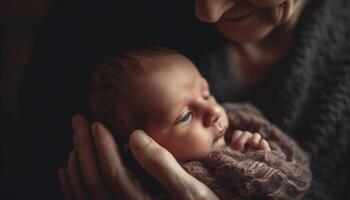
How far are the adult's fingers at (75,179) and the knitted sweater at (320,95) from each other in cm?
45

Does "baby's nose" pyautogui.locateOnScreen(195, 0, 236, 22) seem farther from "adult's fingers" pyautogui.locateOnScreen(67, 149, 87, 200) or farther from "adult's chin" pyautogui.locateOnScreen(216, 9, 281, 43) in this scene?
"adult's fingers" pyautogui.locateOnScreen(67, 149, 87, 200)

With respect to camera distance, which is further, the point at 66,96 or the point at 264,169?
the point at 66,96

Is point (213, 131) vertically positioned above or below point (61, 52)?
below

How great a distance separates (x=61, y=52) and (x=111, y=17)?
14cm

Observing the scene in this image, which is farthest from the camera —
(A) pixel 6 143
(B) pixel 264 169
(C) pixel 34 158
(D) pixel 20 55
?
(D) pixel 20 55

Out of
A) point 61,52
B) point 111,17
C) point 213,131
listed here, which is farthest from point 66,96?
point 213,131

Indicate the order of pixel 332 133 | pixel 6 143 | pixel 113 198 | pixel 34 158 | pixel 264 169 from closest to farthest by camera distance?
pixel 264 169 → pixel 113 198 → pixel 332 133 → pixel 34 158 → pixel 6 143

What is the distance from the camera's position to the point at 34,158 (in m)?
1.17

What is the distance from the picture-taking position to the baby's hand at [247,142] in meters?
0.88

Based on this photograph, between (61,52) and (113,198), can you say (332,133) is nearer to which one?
(113,198)

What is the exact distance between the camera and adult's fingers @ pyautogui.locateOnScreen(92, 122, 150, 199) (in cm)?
86

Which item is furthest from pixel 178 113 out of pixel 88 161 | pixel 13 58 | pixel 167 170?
pixel 13 58

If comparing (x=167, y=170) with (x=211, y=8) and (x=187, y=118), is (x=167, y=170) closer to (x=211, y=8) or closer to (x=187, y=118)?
(x=187, y=118)

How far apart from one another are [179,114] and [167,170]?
0.11 metres
